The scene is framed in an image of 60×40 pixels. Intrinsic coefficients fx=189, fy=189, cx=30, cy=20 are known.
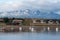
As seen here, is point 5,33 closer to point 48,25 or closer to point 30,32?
point 30,32

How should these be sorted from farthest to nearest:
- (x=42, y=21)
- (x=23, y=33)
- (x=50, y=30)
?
(x=50, y=30), (x=23, y=33), (x=42, y=21)

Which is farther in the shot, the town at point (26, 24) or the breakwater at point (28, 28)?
the breakwater at point (28, 28)

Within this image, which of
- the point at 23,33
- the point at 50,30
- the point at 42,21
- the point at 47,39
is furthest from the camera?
the point at 50,30

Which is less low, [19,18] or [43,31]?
[19,18]

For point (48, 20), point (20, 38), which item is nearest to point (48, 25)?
point (48, 20)

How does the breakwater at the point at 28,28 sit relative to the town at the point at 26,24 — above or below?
below

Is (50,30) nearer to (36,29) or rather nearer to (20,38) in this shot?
(36,29)

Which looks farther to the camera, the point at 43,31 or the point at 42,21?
the point at 43,31

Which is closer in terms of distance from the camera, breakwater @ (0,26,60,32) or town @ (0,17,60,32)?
town @ (0,17,60,32)

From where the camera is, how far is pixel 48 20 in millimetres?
6863

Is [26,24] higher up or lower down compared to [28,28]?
higher up

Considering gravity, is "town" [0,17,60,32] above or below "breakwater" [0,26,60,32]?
above

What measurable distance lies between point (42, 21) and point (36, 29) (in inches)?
34.0

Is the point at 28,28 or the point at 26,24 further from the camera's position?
the point at 28,28
